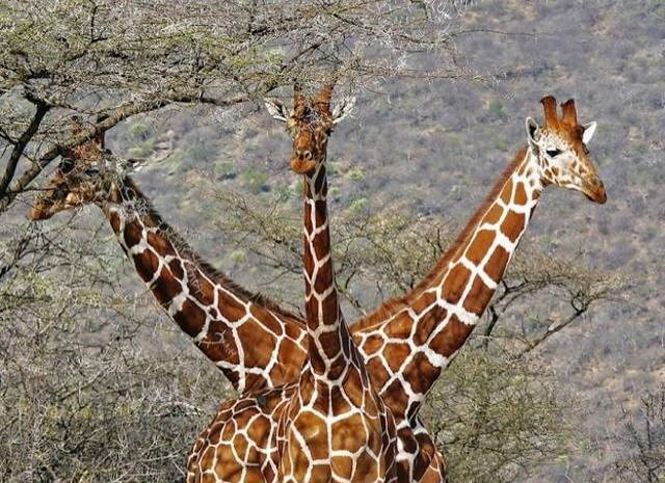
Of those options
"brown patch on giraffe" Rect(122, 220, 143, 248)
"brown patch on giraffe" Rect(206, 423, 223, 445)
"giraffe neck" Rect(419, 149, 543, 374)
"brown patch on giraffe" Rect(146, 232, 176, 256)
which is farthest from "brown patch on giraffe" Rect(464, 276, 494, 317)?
"brown patch on giraffe" Rect(122, 220, 143, 248)

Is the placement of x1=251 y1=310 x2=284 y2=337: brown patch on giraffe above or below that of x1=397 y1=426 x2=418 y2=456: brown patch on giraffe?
above

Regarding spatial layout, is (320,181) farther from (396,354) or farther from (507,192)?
(507,192)

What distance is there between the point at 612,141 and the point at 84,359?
24.4m

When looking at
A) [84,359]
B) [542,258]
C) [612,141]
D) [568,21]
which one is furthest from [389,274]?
[568,21]

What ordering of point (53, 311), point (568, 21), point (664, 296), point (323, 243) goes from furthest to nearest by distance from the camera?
point (568, 21), point (664, 296), point (53, 311), point (323, 243)

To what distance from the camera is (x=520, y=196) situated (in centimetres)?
967

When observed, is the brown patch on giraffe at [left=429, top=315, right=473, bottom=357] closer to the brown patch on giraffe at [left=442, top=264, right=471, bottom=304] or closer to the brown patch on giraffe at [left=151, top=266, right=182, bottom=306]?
the brown patch on giraffe at [left=442, top=264, right=471, bottom=304]

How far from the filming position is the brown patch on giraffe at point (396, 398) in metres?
9.04

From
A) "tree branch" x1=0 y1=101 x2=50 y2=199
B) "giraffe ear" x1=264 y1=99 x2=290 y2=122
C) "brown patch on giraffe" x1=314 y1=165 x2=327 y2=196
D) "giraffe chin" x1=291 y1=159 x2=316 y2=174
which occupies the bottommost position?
"brown patch on giraffe" x1=314 y1=165 x2=327 y2=196

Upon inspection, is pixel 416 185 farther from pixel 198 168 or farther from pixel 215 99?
pixel 215 99

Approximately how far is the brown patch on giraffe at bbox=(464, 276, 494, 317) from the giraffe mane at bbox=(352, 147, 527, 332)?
21 centimetres

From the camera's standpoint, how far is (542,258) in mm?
19219

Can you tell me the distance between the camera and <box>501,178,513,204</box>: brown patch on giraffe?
969 cm

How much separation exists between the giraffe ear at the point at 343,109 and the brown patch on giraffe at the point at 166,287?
2.04 m
